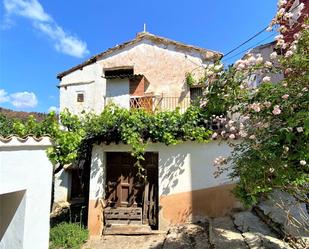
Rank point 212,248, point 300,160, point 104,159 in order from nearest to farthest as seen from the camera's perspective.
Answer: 1. point 300,160
2. point 212,248
3. point 104,159

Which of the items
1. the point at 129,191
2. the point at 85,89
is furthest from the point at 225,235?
the point at 85,89

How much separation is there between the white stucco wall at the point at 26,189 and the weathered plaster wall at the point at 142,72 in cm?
1119

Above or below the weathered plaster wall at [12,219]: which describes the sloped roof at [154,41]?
above

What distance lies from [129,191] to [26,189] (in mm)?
4953

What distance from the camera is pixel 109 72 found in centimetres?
1739

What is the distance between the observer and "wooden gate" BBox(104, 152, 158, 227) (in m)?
9.78

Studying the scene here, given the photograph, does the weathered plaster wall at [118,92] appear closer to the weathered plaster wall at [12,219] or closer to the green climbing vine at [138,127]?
the green climbing vine at [138,127]

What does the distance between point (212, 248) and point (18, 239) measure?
14.4 ft

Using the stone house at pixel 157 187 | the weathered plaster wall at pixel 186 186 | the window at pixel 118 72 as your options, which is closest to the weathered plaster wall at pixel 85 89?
the window at pixel 118 72

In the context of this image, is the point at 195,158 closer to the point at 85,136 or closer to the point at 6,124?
the point at 85,136

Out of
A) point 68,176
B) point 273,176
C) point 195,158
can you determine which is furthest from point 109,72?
point 273,176

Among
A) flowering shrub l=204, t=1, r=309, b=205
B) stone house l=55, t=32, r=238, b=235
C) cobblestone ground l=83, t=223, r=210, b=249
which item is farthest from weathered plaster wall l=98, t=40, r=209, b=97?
flowering shrub l=204, t=1, r=309, b=205

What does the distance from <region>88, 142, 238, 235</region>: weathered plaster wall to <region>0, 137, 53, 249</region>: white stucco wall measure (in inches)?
149

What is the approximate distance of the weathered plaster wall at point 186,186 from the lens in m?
9.61
